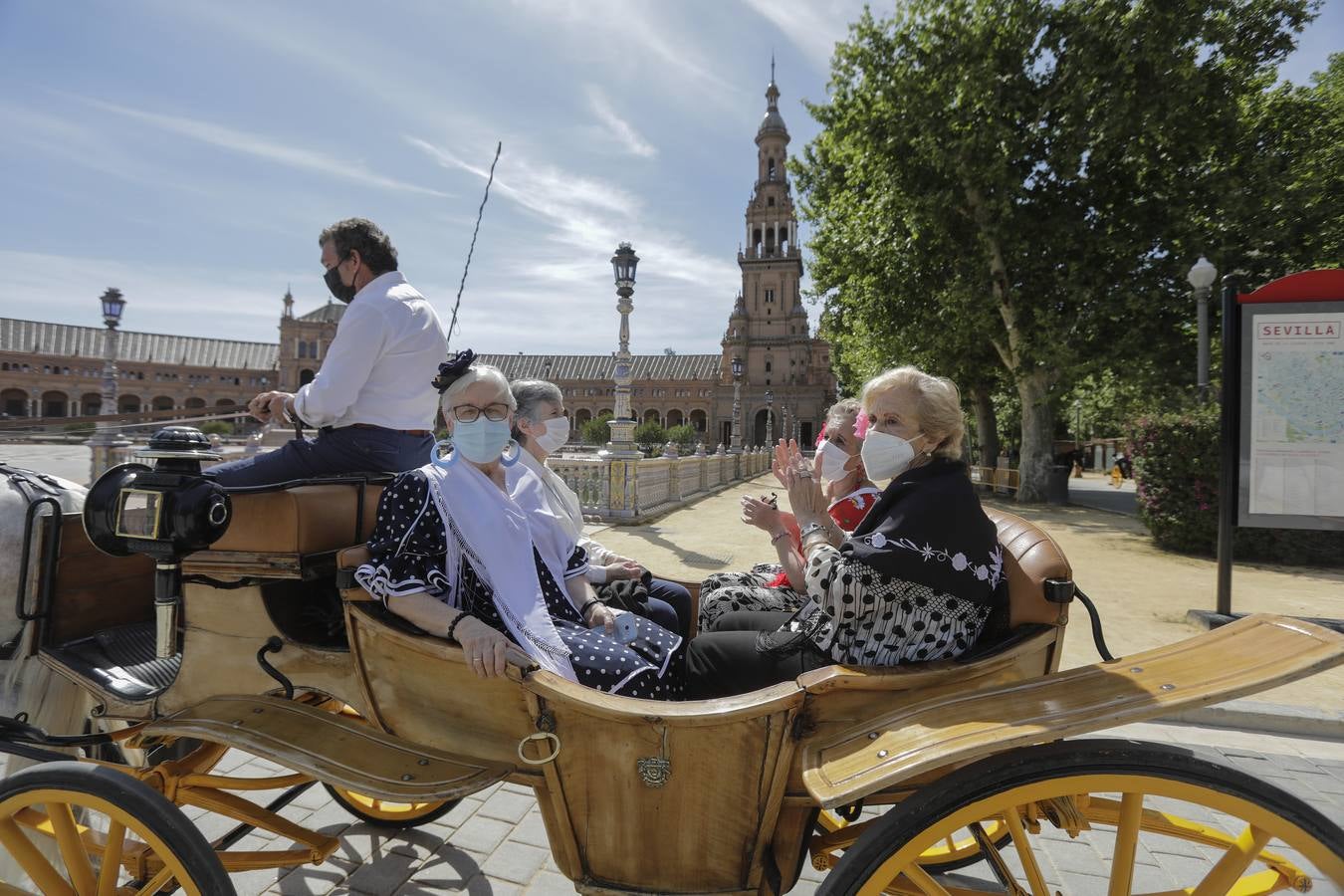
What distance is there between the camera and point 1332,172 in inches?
579

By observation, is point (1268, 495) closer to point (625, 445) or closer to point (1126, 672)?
point (1126, 672)

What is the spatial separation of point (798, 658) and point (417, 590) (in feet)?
3.57

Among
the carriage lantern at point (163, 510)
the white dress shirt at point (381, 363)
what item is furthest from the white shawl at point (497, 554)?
the white dress shirt at point (381, 363)

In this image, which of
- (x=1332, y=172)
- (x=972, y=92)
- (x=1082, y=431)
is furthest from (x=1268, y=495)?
(x=1082, y=431)

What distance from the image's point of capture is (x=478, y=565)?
194 cm

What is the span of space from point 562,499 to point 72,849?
2219 mm

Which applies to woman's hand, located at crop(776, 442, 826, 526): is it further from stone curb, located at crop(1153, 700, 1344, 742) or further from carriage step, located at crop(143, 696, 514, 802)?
stone curb, located at crop(1153, 700, 1344, 742)

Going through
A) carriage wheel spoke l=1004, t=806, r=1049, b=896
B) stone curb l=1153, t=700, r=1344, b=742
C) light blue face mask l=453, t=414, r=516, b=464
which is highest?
light blue face mask l=453, t=414, r=516, b=464

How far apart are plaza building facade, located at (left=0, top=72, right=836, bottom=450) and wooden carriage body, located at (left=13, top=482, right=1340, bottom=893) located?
6234 centimetres

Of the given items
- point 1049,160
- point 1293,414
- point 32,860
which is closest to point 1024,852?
point 32,860

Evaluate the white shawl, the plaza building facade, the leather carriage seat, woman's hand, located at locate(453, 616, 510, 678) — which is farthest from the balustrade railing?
the plaza building facade

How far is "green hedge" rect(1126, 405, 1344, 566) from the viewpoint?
868 cm

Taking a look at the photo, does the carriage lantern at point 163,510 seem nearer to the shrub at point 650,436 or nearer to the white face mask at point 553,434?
the white face mask at point 553,434

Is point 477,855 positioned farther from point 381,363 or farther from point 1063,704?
point 1063,704
